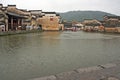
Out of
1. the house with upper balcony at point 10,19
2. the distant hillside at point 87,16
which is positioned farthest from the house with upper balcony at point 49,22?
the distant hillside at point 87,16

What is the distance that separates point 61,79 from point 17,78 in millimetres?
1678

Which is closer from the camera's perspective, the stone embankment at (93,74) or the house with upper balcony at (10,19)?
the stone embankment at (93,74)

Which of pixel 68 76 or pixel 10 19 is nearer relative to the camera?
pixel 68 76

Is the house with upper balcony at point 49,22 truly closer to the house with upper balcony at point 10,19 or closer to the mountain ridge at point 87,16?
the house with upper balcony at point 10,19

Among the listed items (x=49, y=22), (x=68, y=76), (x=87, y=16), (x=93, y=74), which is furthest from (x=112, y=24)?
(x=87, y=16)

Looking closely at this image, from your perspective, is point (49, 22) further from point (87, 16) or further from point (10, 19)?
point (87, 16)

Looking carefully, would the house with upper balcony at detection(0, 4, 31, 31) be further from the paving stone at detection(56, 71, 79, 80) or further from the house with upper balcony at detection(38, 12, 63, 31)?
the paving stone at detection(56, 71, 79, 80)

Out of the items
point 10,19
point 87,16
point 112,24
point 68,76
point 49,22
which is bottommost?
point 87,16

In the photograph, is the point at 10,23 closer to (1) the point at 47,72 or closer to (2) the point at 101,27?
(2) the point at 101,27

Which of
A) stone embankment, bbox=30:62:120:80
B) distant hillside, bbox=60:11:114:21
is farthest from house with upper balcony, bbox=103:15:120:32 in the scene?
distant hillside, bbox=60:11:114:21

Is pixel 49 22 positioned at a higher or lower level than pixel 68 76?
lower

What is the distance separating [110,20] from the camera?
222 feet

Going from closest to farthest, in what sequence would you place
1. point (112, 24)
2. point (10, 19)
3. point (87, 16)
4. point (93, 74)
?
point (93, 74) → point (10, 19) → point (112, 24) → point (87, 16)

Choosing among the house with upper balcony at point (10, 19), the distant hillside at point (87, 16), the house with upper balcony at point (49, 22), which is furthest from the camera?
the distant hillside at point (87, 16)
